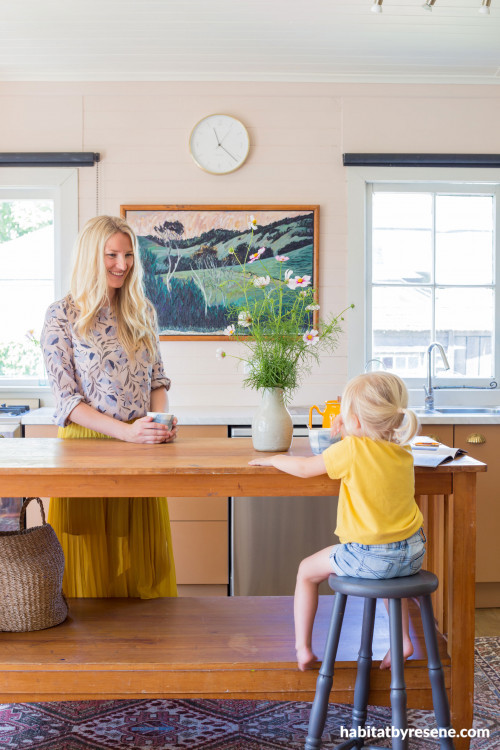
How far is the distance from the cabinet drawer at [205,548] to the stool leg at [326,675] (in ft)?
5.16

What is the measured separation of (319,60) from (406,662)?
295cm

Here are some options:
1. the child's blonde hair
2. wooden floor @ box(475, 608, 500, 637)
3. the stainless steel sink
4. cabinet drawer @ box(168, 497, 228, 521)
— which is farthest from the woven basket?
the stainless steel sink

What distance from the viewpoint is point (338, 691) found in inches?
75.9

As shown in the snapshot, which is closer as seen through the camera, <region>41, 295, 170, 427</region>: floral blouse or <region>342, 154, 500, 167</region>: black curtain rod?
<region>41, 295, 170, 427</region>: floral blouse

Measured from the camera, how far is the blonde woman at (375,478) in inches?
68.0

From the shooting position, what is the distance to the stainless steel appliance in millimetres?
3279

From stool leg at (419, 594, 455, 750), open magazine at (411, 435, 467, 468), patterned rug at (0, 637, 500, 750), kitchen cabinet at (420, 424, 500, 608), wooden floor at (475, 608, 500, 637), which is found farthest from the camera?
kitchen cabinet at (420, 424, 500, 608)

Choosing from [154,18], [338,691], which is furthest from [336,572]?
[154,18]

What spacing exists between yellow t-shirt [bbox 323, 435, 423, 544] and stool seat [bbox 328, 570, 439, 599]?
0.31 feet

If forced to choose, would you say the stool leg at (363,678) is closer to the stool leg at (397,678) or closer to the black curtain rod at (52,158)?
the stool leg at (397,678)

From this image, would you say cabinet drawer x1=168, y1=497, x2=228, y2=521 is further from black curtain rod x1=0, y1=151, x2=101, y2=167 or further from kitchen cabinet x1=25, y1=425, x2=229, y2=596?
black curtain rod x1=0, y1=151, x2=101, y2=167

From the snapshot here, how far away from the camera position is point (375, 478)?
1.72 meters

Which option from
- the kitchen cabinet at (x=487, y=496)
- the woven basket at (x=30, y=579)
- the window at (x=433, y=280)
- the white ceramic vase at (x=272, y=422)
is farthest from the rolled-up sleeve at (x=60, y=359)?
the window at (x=433, y=280)

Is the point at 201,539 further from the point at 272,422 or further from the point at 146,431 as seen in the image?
the point at 272,422
